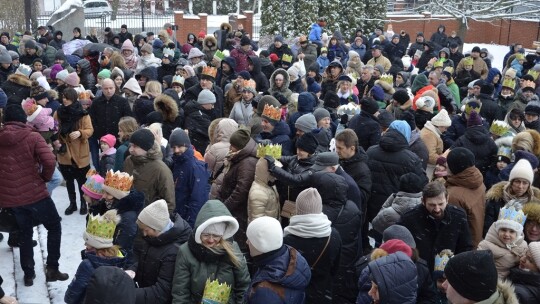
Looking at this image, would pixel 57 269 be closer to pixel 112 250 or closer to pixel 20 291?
pixel 20 291

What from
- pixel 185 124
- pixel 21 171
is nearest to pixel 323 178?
pixel 21 171

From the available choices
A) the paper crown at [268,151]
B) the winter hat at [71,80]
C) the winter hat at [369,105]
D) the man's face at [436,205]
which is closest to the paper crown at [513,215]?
the man's face at [436,205]

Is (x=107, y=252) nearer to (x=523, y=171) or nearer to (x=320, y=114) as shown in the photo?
(x=523, y=171)

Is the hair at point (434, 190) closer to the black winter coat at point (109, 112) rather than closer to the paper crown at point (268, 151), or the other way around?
the paper crown at point (268, 151)

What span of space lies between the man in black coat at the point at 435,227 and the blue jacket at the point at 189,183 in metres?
2.38

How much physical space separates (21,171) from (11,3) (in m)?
24.5

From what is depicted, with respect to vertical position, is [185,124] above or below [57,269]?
above

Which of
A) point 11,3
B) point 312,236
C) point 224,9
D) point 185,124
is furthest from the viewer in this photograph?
point 224,9

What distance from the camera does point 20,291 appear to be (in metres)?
6.51

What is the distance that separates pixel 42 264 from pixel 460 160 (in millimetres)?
4728

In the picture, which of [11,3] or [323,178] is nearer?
[323,178]

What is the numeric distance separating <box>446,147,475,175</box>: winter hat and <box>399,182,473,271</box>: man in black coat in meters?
0.61

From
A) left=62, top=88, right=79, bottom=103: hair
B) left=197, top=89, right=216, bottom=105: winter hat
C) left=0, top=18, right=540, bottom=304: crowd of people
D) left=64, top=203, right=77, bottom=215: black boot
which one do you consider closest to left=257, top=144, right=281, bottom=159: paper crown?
left=0, top=18, right=540, bottom=304: crowd of people

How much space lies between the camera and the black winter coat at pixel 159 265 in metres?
4.37
